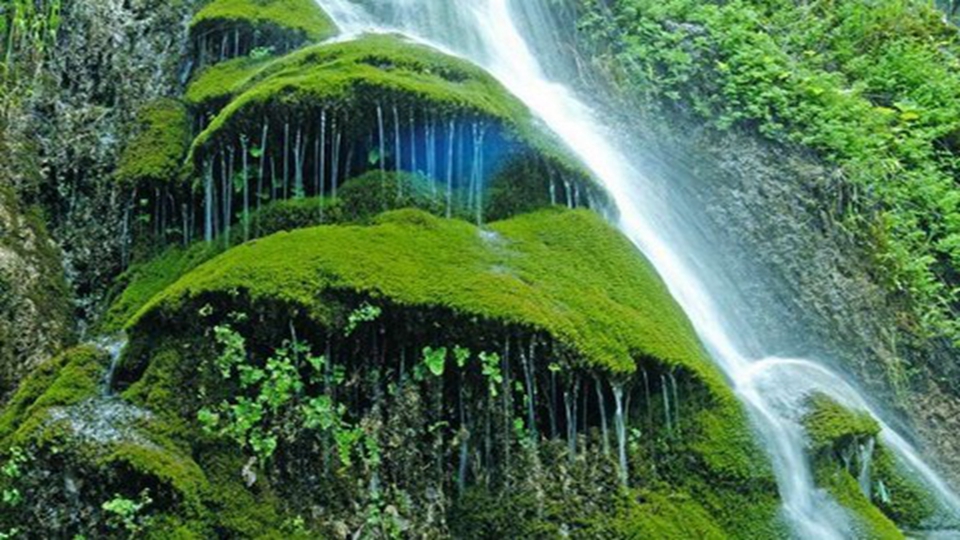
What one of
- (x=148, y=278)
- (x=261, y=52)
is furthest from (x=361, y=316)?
(x=261, y=52)

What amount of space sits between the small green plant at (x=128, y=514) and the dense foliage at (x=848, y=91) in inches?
290

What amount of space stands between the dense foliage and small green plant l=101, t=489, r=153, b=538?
290 inches

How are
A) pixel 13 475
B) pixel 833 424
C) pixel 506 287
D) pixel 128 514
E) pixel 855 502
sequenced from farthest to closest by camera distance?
pixel 833 424 < pixel 855 502 < pixel 506 287 < pixel 13 475 < pixel 128 514

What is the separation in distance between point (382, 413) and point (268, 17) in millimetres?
5513

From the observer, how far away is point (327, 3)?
1113 cm

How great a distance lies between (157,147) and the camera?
8812mm

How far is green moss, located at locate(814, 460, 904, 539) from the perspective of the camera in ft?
21.6

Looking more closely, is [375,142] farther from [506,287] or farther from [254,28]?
[254,28]

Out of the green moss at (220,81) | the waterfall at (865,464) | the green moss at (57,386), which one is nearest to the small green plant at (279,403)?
the green moss at (57,386)

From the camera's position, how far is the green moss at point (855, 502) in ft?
21.6

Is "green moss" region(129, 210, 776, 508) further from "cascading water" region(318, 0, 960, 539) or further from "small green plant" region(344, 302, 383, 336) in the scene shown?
"cascading water" region(318, 0, 960, 539)

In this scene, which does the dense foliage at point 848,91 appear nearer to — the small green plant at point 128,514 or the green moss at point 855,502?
the green moss at point 855,502

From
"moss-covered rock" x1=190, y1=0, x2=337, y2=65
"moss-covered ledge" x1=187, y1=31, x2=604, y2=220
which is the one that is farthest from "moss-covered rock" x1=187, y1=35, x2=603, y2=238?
"moss-covered rock" x1=190, y1=0, x2=337, y2=65

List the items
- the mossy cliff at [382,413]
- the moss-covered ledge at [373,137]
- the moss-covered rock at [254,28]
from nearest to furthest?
A: the mossy cliff at [382,413] → the moss-covered ledge at [373,137] → the moss-covered rock at [254,28]
